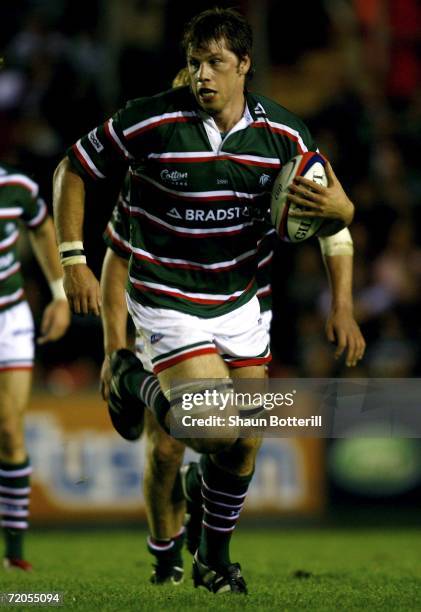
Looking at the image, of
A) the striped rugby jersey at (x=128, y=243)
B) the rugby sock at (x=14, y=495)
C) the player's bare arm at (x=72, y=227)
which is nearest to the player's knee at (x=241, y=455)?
the striped rugby jersey at (x=128, y=243)

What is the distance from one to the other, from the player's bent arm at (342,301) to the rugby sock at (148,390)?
78cm

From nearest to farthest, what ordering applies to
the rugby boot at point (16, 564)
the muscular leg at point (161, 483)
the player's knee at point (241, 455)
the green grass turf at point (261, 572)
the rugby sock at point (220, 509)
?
the green grass turf at point (261, 572) < the player's knee at point (241, 455) < the rugby sock at point (220, 509) < the muscular leg at point (161, 483) < the rugby boot at point (16, 564)

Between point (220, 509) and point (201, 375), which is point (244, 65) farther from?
point (220, 509)

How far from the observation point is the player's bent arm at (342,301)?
18.1 ft

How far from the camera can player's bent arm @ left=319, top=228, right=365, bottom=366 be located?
18.1 ft

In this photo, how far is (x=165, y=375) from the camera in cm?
550

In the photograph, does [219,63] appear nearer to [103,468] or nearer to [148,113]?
[148,113]

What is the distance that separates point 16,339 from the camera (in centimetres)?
733

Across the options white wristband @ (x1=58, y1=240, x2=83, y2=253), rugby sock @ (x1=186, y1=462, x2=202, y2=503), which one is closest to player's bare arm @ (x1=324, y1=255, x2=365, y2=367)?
white wristband @ (x1=58, y1=240, x2=83, y2=253)

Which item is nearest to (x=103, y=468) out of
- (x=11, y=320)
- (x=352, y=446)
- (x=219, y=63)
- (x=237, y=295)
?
(x=352, y=446)

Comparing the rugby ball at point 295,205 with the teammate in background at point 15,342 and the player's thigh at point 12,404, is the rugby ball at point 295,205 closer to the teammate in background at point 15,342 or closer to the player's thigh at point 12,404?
the teammate in background at point 15,342

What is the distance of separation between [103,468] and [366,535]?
7.17 ft

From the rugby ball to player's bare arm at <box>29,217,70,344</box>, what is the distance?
232 centimetres

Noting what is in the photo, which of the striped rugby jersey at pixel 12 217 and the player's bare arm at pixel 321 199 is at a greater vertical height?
the player's bare arm at pixel 321 199
